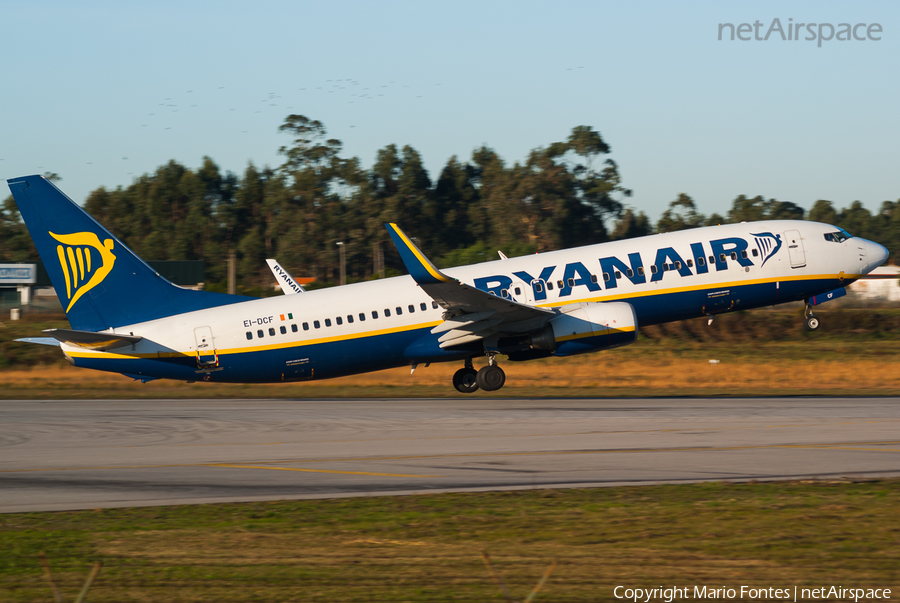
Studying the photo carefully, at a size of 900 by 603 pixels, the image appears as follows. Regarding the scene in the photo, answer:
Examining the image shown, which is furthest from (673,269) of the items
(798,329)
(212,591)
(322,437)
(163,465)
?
(798,329)

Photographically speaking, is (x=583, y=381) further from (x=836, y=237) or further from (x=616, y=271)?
(x=836, y=237)

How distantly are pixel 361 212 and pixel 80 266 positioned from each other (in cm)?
9628

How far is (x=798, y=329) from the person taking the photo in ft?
212

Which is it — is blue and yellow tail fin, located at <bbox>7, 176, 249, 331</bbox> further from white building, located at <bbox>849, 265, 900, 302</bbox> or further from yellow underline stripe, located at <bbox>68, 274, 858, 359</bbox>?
white building, located at <bbox>849, 265, 900, 302</bbox>

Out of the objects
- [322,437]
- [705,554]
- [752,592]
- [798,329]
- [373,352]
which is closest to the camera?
[752,592]


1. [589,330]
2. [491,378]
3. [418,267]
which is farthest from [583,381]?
[418,267]

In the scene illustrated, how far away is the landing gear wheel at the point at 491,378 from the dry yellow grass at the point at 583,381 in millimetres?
3286

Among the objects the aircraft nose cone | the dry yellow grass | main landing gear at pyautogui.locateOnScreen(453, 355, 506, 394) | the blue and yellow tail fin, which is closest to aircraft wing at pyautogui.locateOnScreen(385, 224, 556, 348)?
main landing gear at pyautogui.locateOnScreen(453, 355, 506, 394)

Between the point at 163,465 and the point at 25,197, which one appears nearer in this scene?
the point at 163,465

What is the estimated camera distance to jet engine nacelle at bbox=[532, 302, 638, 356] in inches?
1091

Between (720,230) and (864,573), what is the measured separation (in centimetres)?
2215

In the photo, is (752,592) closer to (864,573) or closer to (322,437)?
(864,573)

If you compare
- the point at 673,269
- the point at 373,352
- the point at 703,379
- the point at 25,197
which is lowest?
the point at 703,379

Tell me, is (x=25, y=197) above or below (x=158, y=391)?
above
